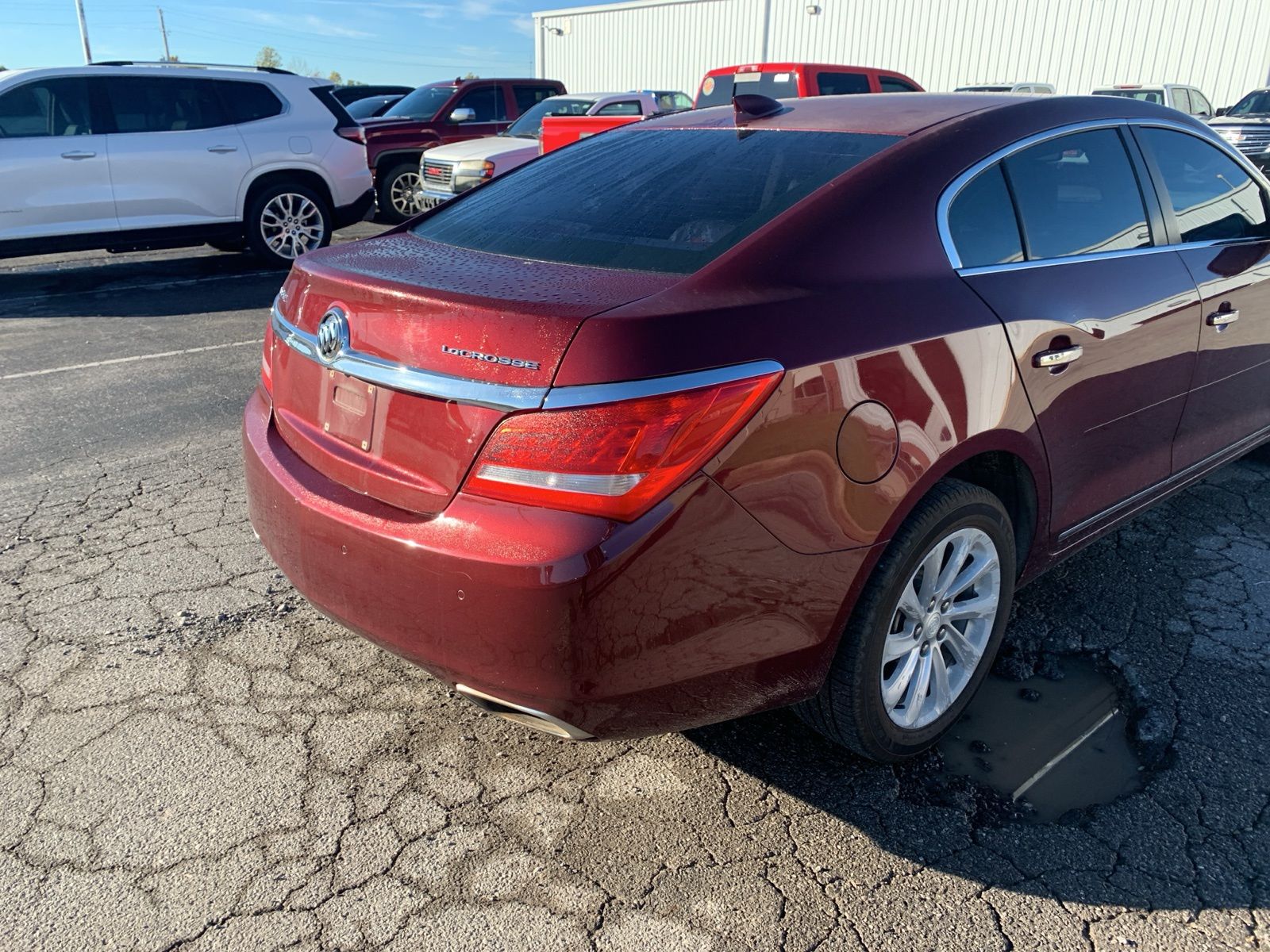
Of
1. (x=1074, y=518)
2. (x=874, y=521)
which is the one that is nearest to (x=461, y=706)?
(x=874, y=521)

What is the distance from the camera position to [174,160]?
9.05 meters

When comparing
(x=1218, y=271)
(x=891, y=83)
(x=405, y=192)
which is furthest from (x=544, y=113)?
(x=1218, y=271)

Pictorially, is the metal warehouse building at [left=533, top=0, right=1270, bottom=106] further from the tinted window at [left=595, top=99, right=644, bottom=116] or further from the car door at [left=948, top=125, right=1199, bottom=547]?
the car door at [left=948, top=125, right=1199, bottom=547]

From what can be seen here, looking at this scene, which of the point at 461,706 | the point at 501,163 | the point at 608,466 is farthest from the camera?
the point at 501,163

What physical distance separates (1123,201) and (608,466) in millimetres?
2148

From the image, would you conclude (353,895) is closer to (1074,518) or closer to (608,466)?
(608,466)

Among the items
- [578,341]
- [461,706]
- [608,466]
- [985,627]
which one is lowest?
[461,706]

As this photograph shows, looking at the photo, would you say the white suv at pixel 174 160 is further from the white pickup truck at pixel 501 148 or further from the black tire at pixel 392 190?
the black tire at pixel 392 190

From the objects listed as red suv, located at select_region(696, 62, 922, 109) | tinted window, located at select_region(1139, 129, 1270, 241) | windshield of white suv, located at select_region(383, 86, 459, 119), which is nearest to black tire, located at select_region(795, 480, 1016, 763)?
tinted window, located at select_region(1139, 129, 1270, 241)

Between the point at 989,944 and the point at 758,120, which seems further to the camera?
the point at 758,120

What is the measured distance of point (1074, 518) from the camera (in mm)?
3002

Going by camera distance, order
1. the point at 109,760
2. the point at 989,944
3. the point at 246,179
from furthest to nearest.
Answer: the point at 246,179
the point at 109,760
the point at 989,944

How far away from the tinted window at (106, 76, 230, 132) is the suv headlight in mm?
2699

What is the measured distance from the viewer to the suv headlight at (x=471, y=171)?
11.2 m
